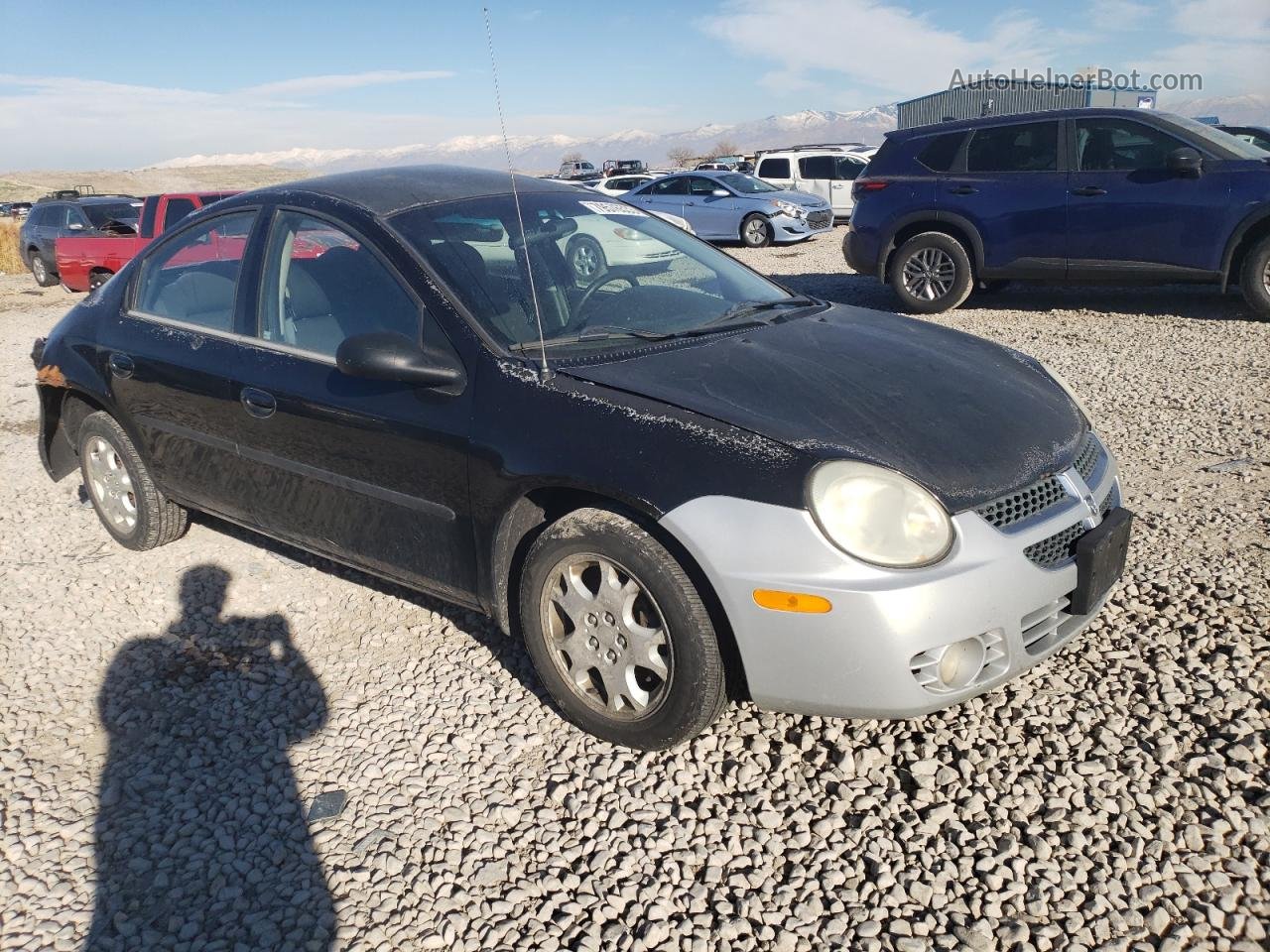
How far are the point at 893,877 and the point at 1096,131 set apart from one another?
8.15 metres

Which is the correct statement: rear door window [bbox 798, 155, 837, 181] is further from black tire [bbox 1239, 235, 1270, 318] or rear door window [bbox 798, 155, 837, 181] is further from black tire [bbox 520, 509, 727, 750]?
black tire [bbox 520, 509, 727, 750]

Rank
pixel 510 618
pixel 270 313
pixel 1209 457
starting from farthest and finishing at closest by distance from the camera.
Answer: pixel 1209 457
pixel 270 313
pixel 510 618

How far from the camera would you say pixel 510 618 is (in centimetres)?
306

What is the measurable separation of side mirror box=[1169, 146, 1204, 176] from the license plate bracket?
6597 mm

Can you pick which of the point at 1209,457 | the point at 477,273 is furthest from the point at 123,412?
the point at 1209,457

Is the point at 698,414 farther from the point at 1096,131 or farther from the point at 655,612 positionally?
the point at 1096,131

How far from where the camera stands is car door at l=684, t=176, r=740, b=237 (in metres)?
18.2

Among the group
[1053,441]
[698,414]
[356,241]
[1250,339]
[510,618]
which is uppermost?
[356,241]

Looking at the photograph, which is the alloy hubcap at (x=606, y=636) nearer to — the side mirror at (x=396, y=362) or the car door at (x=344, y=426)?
the car door at (x=344, y=426)

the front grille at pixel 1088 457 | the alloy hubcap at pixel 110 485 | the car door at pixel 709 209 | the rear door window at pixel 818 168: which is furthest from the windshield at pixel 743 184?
the front grille at pixel 1088 457

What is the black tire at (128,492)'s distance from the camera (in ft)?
14.4

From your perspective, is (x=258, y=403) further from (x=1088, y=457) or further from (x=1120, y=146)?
(x=1120, y=146)

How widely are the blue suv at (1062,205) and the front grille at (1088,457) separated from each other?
612cm

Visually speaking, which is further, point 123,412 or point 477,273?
point 123,412
